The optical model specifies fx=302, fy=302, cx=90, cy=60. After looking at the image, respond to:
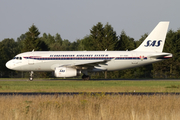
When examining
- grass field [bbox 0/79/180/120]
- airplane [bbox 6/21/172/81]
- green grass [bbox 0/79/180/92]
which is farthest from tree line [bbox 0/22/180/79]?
grass field [bbox 0/79/180/120]

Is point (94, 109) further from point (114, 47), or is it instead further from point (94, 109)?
point (114, 47)

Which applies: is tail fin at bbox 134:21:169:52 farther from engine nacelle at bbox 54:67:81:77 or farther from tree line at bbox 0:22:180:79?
tree line at bbox 0:22:180:79

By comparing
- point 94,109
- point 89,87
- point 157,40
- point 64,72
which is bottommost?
point 94,109

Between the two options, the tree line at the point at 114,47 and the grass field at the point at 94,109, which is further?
the tree line at the point at 114,47

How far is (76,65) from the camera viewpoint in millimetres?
37781

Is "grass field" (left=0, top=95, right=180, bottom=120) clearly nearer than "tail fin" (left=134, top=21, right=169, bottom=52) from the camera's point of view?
Yes

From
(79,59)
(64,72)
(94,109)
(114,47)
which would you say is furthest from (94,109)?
(114,47)

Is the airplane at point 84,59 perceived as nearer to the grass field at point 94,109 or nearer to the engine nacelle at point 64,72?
the engine nacelle at point 64,72

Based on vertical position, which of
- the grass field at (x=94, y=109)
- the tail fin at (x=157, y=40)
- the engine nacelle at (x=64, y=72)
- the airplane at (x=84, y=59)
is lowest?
the grass field at (x=94, y=109)

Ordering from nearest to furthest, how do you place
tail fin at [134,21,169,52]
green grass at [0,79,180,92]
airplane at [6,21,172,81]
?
green grass at [0,79,180,92], airplane at [6,21,172,81], tail fin at [134,21,169,52]

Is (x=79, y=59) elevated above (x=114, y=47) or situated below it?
below

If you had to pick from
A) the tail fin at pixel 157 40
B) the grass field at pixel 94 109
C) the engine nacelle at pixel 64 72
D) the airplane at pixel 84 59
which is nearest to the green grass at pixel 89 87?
the engine nacelle at pixel 64 72

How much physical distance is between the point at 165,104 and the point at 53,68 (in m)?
26.3

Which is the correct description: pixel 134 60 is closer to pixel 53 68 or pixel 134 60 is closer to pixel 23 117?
pixel 53 68
